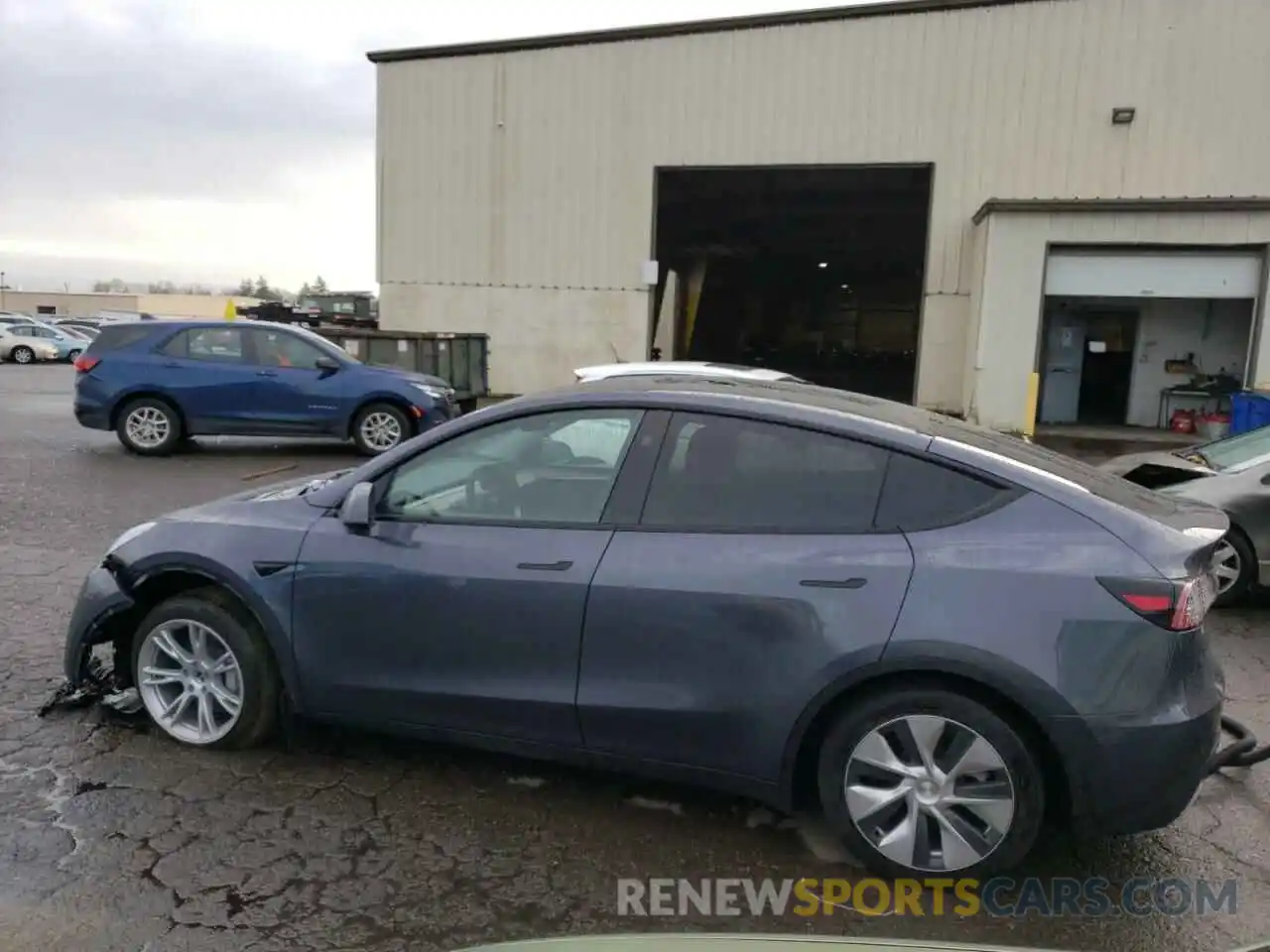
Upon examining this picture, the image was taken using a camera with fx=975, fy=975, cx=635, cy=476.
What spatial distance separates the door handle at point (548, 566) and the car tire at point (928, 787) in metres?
1.02

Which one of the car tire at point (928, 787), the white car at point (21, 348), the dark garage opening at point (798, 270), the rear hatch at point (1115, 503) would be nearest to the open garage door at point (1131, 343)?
the dark garage opening at point (798, 270)

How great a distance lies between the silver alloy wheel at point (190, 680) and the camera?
3889 millimetres

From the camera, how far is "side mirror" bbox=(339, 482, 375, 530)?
3.57 metres

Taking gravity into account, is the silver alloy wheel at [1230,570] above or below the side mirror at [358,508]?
below

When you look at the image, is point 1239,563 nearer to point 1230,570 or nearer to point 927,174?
point 1230,570

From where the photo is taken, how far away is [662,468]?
3352mm

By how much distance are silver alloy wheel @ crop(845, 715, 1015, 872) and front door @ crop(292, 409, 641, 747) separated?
A: 39.2 inches

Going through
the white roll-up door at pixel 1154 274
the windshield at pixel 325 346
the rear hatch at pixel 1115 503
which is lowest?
the rear hatch at pixel 1115 503

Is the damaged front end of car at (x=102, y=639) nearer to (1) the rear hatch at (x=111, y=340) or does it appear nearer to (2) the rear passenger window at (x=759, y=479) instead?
(2) the rear passenger window at (x=759, y=479)

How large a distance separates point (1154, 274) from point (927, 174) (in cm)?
560

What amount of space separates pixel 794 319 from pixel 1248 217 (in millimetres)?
23661

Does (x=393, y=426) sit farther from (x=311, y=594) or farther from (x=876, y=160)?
(x=876, y=160)

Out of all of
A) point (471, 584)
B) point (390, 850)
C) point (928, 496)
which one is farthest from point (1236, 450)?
point (390, 850)

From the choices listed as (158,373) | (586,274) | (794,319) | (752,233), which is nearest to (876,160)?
(586,274)
